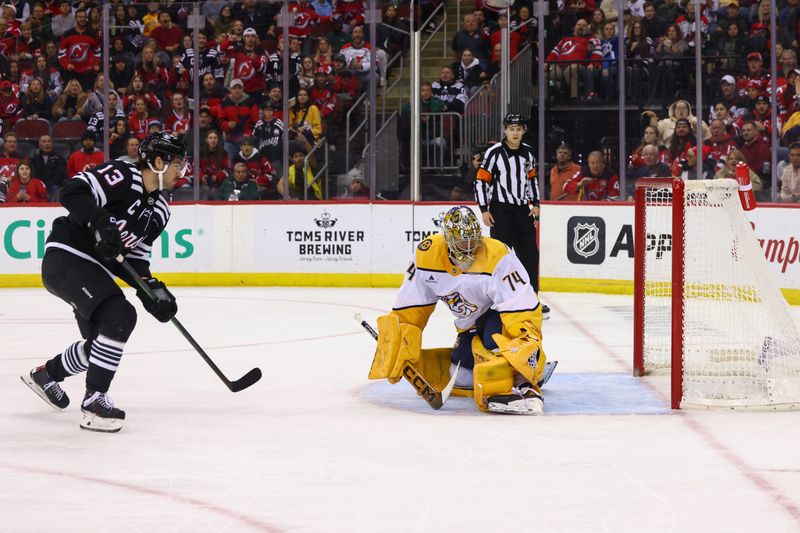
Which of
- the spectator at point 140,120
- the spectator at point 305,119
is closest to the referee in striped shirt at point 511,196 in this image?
the spectator at point 305,119

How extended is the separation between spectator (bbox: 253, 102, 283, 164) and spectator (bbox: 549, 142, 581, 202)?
7.79 feet

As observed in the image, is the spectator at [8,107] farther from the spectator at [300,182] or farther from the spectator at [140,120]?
the spectator at [300,182]

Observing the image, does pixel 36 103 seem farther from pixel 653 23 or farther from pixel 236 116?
pixel 653 23

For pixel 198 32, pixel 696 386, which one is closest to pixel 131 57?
pixel 198 32

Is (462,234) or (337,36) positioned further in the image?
(337,36)

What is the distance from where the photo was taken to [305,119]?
11172 millimetres

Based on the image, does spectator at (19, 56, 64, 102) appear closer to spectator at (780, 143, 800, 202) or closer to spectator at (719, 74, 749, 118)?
spectator at (719, 74, 749, 118)

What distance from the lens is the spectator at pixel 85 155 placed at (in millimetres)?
11289

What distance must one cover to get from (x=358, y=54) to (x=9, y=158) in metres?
3.18

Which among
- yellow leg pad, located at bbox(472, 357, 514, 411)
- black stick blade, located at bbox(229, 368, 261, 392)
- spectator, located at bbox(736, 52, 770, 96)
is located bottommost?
black stick blade, located at bbox(229, 368, 261, 392)

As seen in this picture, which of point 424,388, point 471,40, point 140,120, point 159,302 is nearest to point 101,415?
point 159,302

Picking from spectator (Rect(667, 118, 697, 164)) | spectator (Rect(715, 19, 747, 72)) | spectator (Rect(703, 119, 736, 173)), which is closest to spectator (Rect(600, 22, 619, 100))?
spectator (Rect(667, 118, 697, 164))

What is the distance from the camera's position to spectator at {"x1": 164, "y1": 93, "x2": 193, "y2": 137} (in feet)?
36.6

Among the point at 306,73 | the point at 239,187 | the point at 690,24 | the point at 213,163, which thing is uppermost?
the point at 690,24
